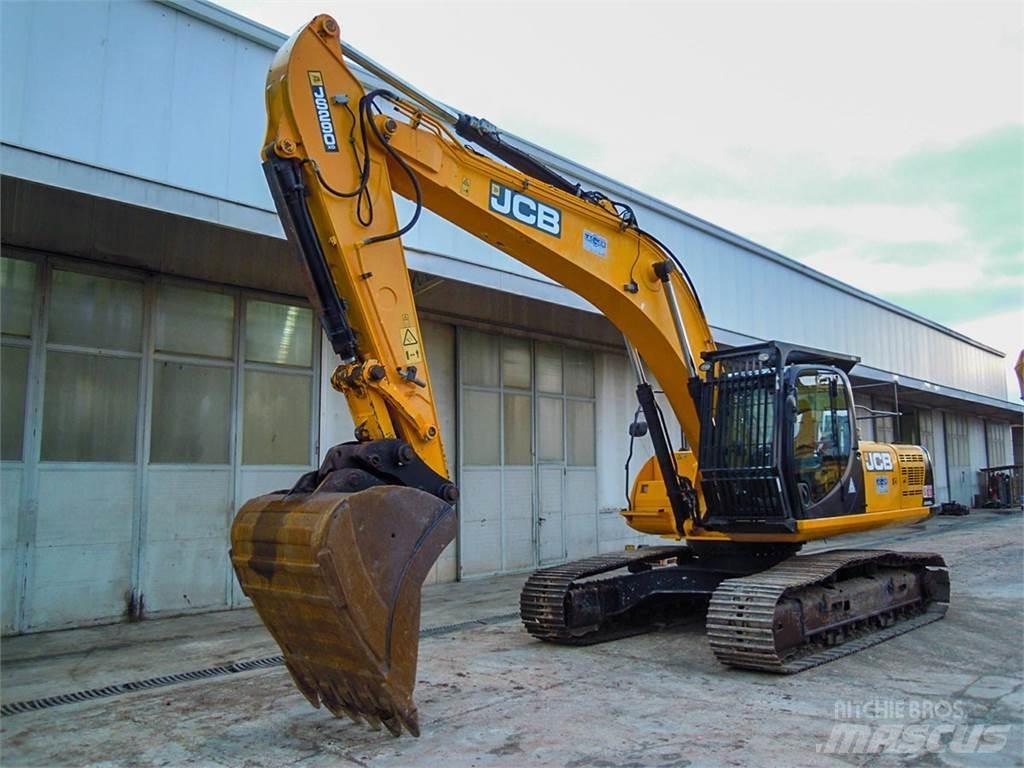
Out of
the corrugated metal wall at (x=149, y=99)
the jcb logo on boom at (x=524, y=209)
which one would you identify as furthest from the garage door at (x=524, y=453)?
the jcb logo on boom at (x=524, y=209)

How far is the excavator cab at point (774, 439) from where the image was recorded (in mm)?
6891

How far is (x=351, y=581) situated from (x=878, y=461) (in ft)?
20.3

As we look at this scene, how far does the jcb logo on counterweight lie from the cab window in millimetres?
4548

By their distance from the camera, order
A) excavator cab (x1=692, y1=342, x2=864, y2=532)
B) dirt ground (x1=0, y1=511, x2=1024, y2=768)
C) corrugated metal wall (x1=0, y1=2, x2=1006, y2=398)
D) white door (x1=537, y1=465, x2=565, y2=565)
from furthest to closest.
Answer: white door (x1=537, y1=465, x2=565, y2=565) < corrugated metal wall (x1=0, y1=2, x2=1006, y2=398) < excavator cab (x1=692, y1=342, x2=864, y2=532) < dirt ground (x1=0, y1=511, x2=1024, y2=768)

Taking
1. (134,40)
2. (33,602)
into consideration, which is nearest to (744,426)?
(134,40)

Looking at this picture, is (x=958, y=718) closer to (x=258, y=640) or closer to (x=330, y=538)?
(x=330, y=538)

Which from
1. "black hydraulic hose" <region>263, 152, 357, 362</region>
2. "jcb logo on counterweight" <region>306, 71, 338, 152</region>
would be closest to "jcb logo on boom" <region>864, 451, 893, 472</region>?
"black hydraulic hose" <region>263, 152, 357, 362</region>

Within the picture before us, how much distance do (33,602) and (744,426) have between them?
7.27 meters

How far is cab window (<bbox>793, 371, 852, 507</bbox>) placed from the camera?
7332 mm

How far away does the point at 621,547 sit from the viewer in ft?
49.7

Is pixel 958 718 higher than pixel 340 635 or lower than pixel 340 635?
lower

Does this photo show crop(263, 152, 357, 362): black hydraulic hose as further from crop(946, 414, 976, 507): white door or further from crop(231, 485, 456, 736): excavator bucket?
crop(946, 414, 976, 507): white door

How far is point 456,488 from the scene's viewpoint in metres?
4.79

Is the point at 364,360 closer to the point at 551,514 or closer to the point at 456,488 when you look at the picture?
the point at 456,488
